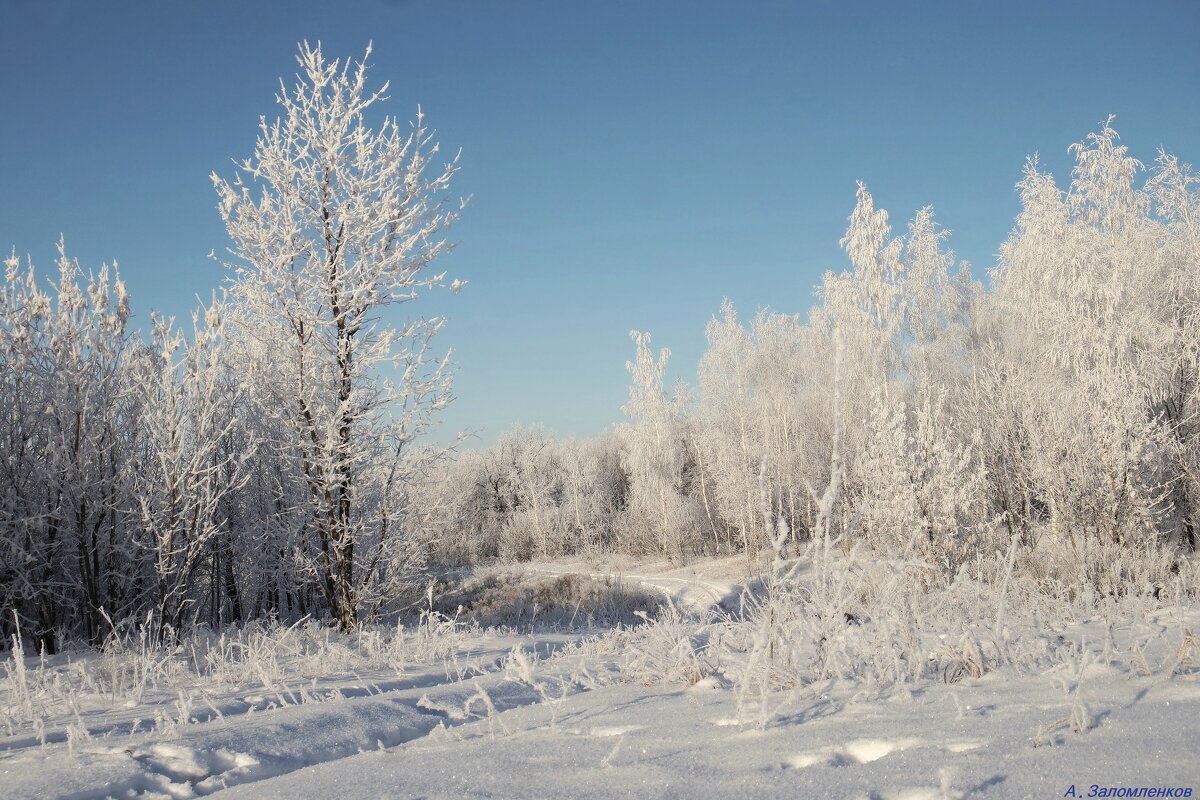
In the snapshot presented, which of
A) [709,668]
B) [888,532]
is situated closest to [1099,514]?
[888,532]

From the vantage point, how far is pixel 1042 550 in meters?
13.7

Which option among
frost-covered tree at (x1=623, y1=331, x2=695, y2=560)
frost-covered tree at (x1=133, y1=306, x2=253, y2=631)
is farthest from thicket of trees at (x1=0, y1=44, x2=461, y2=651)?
frost-covered tree at (x1=623, y1=331, x2=695, y2=560)

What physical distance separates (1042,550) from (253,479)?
13944mm

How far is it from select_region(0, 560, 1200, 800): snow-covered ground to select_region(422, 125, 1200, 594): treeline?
0.87 metres

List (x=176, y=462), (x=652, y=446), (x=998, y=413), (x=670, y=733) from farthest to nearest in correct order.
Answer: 1. (x=652, y=446)
2. (x=998, y=413)
3. (x=176, y=462)
4. (x=670, y=733)

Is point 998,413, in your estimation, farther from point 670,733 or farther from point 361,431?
point 670,733

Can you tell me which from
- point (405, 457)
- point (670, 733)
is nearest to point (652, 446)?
point (405, 457)

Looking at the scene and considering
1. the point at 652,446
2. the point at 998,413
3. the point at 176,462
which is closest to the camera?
the point at 176,462

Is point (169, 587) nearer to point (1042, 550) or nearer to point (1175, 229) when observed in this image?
point (1042, 550)

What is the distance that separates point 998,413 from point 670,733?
18.0m

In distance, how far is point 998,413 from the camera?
18.4 metres

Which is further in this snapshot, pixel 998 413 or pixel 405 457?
pixel 998 413

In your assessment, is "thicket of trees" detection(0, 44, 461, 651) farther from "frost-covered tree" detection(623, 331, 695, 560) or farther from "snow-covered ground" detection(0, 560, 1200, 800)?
"frost-covered tree" detection(623, 331, 695, 560)

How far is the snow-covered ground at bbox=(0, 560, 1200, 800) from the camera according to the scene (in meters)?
2.19
